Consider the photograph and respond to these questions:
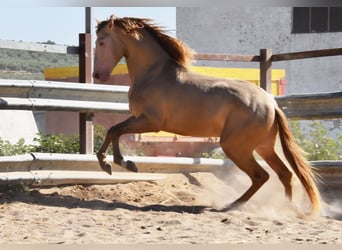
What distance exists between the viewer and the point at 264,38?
26.0 metres

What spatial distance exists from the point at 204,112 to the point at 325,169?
1.98 metres

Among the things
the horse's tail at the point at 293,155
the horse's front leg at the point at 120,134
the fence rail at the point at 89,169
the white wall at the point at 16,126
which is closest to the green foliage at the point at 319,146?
the fence rail at the point at 89,169

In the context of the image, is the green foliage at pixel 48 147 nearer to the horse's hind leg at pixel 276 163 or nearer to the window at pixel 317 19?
the horse's hind leg at pixel 276 163

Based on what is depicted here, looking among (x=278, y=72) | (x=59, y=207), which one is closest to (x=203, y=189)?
(x=59, y=207)

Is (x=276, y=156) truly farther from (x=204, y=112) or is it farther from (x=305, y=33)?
(x=305, y=33)

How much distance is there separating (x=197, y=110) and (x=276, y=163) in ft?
3.68

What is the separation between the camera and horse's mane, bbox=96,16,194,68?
7699 mm

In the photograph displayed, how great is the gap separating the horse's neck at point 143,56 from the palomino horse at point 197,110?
1 centimetres

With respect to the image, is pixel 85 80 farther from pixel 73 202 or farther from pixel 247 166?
pixel 247 166

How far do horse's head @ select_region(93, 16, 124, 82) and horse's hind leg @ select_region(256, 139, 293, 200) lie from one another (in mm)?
1928

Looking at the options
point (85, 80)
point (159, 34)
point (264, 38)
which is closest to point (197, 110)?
point (159, 34)

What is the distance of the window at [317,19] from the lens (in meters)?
24.4

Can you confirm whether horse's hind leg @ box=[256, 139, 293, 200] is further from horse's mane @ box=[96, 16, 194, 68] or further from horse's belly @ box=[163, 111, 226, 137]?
horse's mane @ box=[96, 16, 194, 68]

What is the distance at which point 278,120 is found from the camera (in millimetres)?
7438
